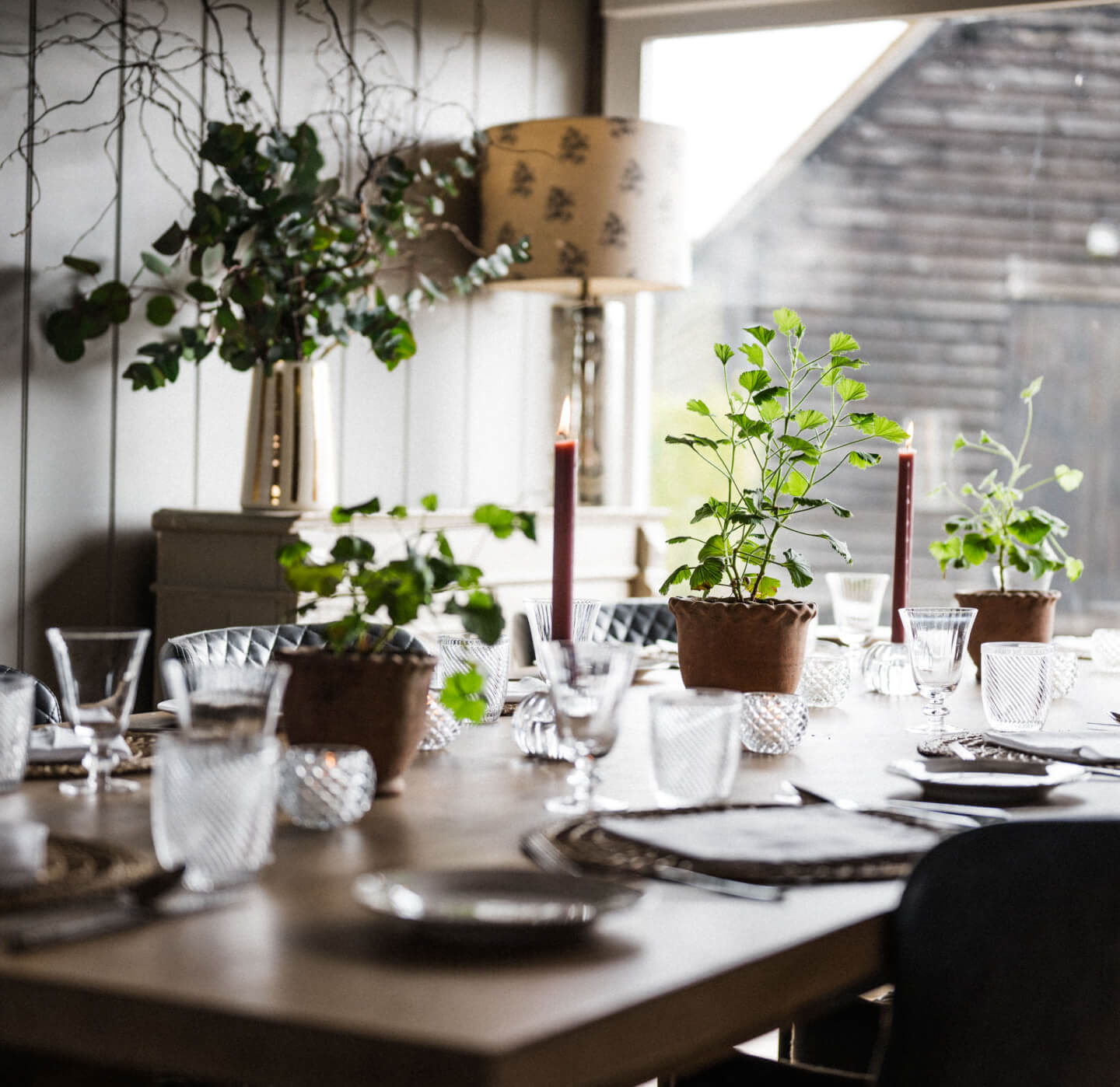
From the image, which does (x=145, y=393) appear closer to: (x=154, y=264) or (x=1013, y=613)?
(x=154, y=264)

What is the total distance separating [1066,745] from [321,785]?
0.74 metres

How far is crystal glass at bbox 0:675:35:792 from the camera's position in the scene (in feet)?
3.55

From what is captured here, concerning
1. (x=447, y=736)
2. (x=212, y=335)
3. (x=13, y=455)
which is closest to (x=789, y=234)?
(x=212, y=335)

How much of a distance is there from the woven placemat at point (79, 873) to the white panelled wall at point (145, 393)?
1.87m

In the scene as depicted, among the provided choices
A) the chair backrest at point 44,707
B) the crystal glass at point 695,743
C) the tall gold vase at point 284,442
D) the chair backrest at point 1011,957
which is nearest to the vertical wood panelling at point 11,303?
the tall gold vase at point 284,442

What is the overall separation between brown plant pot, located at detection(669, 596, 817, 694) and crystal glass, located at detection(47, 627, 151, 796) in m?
0.59

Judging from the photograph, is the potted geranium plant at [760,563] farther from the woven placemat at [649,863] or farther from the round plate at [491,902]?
the round plate at [491,902]

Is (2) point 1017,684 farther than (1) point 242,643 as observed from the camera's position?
No

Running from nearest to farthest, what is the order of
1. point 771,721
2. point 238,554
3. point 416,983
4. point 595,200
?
point 416,983
point 771,721
point 238,554
point 595,200

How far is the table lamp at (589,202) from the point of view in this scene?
134 inches

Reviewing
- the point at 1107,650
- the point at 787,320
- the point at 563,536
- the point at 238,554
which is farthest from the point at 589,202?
the point at 563,536

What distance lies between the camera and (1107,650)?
7.46ft

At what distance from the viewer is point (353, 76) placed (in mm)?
3396

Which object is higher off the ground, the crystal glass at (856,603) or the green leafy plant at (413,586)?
the green leafy plant at (413,586)
